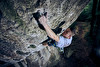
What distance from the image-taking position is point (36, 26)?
1952 mm

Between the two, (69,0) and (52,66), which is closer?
(69,0)

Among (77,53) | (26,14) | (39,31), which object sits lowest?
(77,53)

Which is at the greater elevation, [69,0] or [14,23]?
[69,0]

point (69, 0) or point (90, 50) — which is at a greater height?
point (69, 0)

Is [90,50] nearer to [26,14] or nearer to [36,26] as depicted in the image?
[36,26]

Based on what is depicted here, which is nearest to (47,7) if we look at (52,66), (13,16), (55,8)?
(55,8)

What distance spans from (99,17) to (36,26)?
404 centimetres

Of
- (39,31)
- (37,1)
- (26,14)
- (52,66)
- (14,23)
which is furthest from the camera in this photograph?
(52,66)

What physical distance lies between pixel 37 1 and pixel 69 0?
94cm

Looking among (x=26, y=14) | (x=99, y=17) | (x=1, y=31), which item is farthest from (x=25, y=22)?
(x=99, y=17)

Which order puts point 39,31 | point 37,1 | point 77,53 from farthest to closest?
point 77,53, point 39,31, point 37,1

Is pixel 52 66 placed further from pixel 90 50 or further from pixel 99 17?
pixel 99 17

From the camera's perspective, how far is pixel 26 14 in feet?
5.32

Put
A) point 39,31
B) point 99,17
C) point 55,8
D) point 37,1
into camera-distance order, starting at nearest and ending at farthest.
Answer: point 37,1 < point 55,8 < point 39,31 < point 99,17
